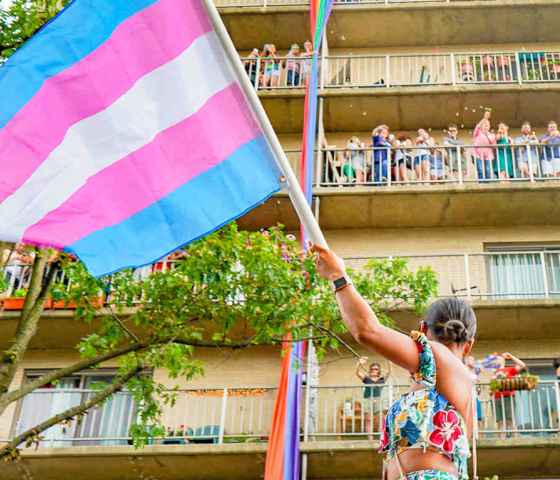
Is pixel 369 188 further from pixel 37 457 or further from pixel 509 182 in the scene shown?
pixel 37 457

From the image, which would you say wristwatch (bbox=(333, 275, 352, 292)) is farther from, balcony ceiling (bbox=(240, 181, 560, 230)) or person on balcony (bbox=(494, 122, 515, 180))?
person on balcony (bbox=(494, 122, 515, 180))

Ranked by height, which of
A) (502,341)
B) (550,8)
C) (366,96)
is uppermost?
(550,8)

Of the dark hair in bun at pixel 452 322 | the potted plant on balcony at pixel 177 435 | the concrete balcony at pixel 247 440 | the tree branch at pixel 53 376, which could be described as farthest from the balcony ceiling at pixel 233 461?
the dark hair in bun at pixel 452 322

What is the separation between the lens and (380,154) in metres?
19.2

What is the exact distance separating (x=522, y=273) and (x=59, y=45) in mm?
14115

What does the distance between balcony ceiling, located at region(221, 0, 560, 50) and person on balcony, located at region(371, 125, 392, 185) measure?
145 inches

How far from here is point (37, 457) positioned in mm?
15688

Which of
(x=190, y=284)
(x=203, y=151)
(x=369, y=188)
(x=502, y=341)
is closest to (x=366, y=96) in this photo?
(x=369, y=188)

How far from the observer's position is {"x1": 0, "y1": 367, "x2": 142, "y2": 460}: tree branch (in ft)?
35.9

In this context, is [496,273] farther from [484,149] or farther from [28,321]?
[28,321]

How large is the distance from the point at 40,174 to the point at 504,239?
48.2ft

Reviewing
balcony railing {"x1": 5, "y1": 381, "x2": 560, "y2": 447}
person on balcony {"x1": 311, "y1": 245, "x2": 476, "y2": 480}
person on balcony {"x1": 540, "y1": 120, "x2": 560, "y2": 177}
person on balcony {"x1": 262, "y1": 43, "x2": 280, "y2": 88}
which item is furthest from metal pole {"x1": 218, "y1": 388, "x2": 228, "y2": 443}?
person on balcony {"x1": 311, "y1": 245, "x2": 476, "y2": 480}

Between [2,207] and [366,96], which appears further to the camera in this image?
[366,96]

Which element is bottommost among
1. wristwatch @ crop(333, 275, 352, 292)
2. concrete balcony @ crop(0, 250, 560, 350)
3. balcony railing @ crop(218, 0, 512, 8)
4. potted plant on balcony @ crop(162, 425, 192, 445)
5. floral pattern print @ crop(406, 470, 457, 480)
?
floral pattern print @ crop(406, 470, 457, 480)
